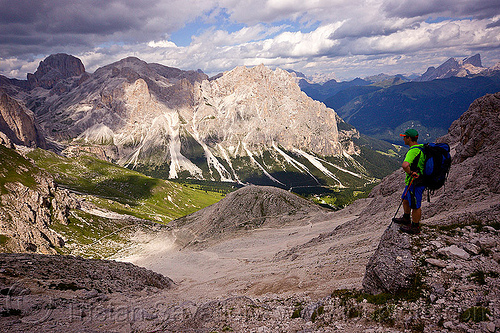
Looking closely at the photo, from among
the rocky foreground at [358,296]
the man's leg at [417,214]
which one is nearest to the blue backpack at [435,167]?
the man's leg at [417,214]

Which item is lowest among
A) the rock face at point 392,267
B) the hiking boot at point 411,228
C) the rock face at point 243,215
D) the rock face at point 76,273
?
the rock face at point 243,215

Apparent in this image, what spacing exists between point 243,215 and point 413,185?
85.7 m

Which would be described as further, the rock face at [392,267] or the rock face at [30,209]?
the rock face at [30,209]

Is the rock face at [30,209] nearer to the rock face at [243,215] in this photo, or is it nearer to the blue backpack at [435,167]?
the rock face at [243,215]

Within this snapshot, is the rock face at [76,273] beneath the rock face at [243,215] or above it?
above

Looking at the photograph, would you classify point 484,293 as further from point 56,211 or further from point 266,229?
point 56,211

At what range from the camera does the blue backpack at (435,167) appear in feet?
45.4

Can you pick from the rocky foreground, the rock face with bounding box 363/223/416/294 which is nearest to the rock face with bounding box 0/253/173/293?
the rocky foreground

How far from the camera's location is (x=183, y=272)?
63.8m

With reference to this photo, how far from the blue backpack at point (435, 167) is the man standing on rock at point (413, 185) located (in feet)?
0.72

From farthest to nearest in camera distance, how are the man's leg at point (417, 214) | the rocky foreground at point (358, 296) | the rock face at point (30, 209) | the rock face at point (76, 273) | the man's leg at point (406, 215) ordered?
the rock face at point (30, 209)
the rock face at point (76, 273)
the man's leg at point (406, 215)
the man's leg at point (417, 214)
the rocky foreground at point (358, 296)

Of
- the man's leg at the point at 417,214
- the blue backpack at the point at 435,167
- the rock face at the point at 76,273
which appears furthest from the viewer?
the rock face at the point at 76,273

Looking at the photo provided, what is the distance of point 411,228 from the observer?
1455cm

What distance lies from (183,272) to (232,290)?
3852 cm
